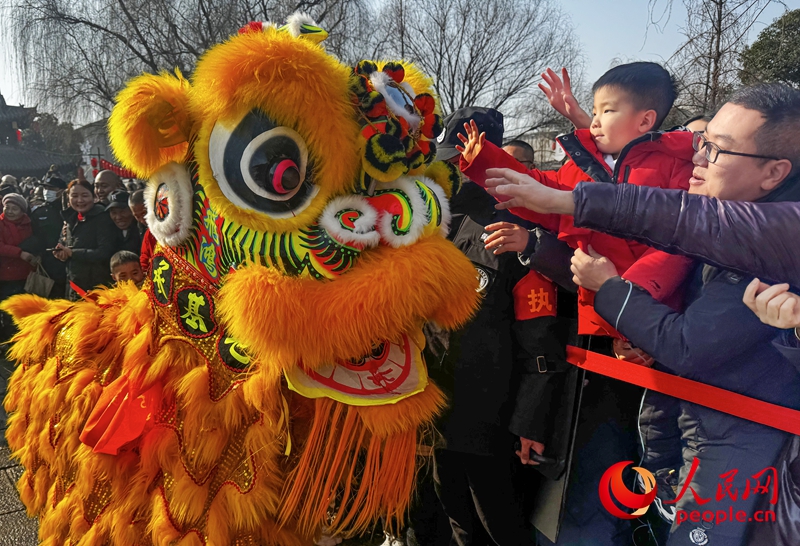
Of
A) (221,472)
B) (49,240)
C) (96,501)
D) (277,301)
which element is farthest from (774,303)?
(49,240)

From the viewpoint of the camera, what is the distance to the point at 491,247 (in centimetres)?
165

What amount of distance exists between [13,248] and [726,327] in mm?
6222

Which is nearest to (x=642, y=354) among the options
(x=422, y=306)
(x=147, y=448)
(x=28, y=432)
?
(x=422, y=306)

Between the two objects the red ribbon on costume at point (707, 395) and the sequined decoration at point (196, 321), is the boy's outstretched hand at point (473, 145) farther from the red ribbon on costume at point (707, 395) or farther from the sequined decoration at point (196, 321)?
the sequined decoration at point (196, 321)

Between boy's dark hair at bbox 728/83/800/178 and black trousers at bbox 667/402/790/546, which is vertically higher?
boy's dark hair at bbox 728/83/800/178

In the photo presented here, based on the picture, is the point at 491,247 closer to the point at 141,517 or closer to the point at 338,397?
the point at 338,397

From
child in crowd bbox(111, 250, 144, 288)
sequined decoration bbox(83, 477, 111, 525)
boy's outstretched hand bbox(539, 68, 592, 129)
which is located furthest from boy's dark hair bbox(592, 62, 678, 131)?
child in crowd bbox(111, 250, 144, 288)

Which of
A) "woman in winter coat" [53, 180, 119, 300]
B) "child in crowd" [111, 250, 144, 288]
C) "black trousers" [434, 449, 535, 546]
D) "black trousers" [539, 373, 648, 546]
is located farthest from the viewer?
"woman in winter coat" [53, 180, 119, 300]

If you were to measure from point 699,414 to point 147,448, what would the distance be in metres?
1.41

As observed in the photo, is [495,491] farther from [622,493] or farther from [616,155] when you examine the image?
Result: [616,155]

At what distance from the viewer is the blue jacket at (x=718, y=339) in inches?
45.4

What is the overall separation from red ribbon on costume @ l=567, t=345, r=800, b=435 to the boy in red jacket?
Answer: 0.10 m

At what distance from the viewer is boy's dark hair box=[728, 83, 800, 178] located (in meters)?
1.11

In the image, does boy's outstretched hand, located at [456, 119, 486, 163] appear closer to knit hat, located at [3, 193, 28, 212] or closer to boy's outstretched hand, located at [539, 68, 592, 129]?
boy's outstretched hand, located at [539, 68, 592, 129]
